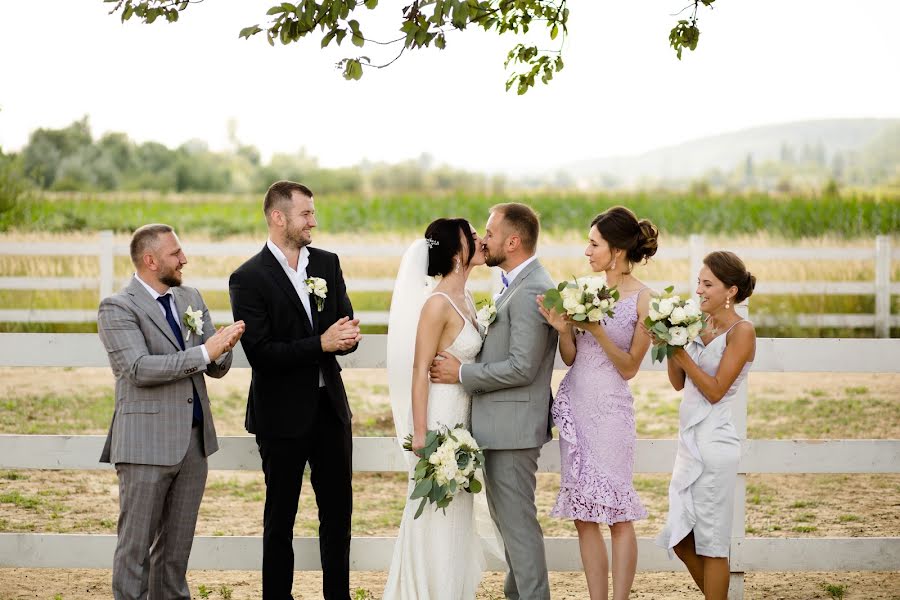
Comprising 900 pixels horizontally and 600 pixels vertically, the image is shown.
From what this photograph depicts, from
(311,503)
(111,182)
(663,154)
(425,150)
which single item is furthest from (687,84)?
(663,154)

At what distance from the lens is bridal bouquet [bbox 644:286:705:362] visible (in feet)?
15.0

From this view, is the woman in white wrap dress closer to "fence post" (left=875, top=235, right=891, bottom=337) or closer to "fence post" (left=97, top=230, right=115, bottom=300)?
"fence post" (left=97, top=230, right=115, bottom=300)

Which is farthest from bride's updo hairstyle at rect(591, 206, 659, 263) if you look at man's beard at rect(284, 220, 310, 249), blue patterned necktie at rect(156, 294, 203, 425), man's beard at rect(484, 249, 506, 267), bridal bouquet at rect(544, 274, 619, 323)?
blue patterned necktie at rect(156, 294, 203, 425)

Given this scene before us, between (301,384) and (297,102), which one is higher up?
(297,102)

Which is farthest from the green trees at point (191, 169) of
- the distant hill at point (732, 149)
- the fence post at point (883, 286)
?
the fence post at point (883, 286)

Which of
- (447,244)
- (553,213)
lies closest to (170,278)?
(447,244)

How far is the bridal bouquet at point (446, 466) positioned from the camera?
4.67 metres

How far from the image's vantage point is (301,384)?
5.03m

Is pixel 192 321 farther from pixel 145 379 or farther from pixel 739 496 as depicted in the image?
pixel 739 496

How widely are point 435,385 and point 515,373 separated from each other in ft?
1.41

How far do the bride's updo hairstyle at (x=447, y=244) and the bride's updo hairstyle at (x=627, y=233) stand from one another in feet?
2.08

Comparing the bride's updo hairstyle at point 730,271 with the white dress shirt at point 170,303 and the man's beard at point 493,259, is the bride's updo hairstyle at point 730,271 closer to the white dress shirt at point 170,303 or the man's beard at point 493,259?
the man's beard at point 493,259

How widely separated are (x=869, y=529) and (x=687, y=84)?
133 feet

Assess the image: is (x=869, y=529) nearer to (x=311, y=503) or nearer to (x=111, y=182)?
(x=311, y=503)
